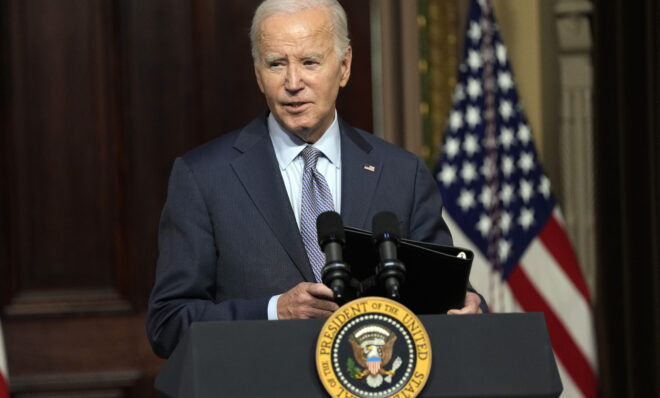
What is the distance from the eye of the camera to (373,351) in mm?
1697

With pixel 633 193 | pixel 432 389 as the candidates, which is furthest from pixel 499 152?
pixel 432 389

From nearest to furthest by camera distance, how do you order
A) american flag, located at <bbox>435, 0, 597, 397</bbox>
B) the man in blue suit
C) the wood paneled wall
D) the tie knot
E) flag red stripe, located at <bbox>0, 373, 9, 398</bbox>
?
the man in blue suit
the tie knot
flag red stripe, located at <bbox>0, 373, 9, 398</bbox>
the wood paneled wall
american flag, located at <bbox>435, 0, 597, 397</bbox>

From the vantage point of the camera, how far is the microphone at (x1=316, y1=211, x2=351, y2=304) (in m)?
1.71

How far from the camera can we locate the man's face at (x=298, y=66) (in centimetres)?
235

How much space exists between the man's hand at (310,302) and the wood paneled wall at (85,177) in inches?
79.1

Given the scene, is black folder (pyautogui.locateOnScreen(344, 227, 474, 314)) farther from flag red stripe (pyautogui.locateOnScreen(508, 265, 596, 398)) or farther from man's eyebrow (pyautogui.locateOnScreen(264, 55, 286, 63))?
flag red stripe (pyautogui.locateOnScreen(508, 265, 596, 398))

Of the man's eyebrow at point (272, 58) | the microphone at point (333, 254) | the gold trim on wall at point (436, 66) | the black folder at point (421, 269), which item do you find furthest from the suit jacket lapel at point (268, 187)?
the gold trim on wall at point (436, 66)

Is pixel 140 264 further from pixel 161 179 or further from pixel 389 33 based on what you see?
pixel 389 33

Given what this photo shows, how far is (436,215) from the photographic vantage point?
254 cm

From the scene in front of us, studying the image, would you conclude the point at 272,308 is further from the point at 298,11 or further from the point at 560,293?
the point at 560,293

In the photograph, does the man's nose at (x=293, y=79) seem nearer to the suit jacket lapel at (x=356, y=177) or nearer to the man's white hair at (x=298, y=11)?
the man's white hair at (x=298, y=11)

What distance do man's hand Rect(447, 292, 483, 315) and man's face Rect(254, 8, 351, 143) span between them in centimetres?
57

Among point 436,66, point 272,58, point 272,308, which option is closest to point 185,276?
point 272,308


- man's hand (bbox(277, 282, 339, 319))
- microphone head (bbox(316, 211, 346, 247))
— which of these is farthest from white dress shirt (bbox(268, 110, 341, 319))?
microphone head (bbox(316, 211, 346, 247))
